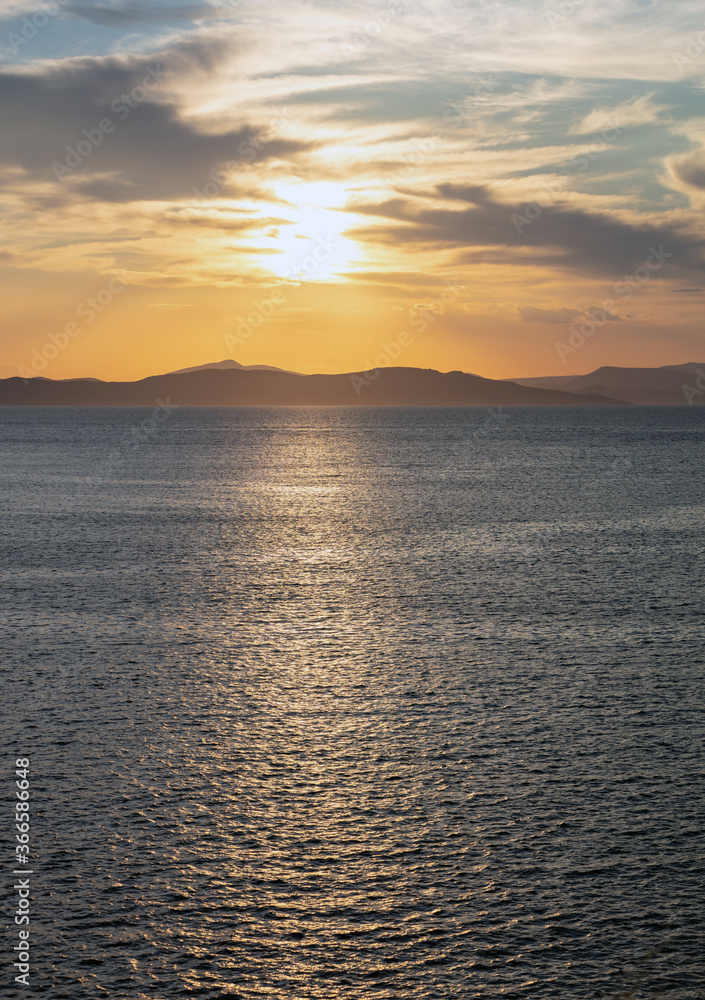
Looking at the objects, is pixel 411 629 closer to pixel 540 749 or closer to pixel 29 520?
pixel 540 749

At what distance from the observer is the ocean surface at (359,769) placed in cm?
1386

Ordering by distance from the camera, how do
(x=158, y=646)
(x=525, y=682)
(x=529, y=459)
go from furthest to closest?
(x=529, y=459)
(x=158, y=646)
(x=525, y=682)

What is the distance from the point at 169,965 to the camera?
Answer: 13523 millimetres

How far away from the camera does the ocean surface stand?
13859 mm

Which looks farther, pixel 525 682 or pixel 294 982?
pixel 525 682

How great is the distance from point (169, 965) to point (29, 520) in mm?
53101

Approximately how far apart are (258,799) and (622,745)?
29.9 feet

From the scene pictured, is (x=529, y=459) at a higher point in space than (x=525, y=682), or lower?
higher

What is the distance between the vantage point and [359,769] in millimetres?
20453

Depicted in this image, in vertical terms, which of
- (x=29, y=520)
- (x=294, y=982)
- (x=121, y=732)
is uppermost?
(x=29, y=520)

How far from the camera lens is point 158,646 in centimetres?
3056

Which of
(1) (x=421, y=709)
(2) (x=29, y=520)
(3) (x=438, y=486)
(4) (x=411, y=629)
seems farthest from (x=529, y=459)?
(1) (x=421, y=709)

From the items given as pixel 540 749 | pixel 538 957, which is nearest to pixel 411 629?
pixel 540 749

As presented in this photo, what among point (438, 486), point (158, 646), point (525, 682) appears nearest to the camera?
point (525, 682)
